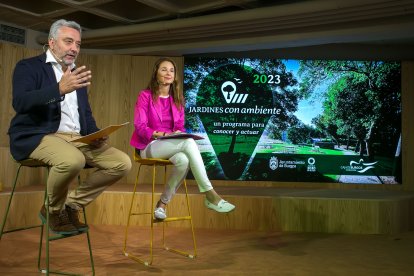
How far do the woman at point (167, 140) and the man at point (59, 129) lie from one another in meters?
0.53

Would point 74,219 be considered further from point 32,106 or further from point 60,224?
point 32,106

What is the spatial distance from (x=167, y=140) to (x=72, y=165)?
103 cm

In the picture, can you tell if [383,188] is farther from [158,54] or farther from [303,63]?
[158,54]

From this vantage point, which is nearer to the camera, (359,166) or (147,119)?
(147,119)

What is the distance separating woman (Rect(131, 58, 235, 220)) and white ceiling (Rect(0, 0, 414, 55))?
6.51ft

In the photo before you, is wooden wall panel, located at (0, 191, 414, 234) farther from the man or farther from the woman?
the man

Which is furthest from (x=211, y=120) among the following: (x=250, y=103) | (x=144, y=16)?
(x=144, y=16)

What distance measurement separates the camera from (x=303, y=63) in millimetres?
6203

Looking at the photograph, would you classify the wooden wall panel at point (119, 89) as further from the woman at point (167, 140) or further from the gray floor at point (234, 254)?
the woman at point (167, 140)

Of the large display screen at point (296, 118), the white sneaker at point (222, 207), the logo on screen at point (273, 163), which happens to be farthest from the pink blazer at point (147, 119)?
the logo on screen at point (273, 163)

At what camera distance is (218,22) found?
5.36 meters

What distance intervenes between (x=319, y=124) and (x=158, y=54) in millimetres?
2505

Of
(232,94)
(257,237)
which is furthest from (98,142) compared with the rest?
(232,94)

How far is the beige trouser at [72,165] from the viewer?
238cm
